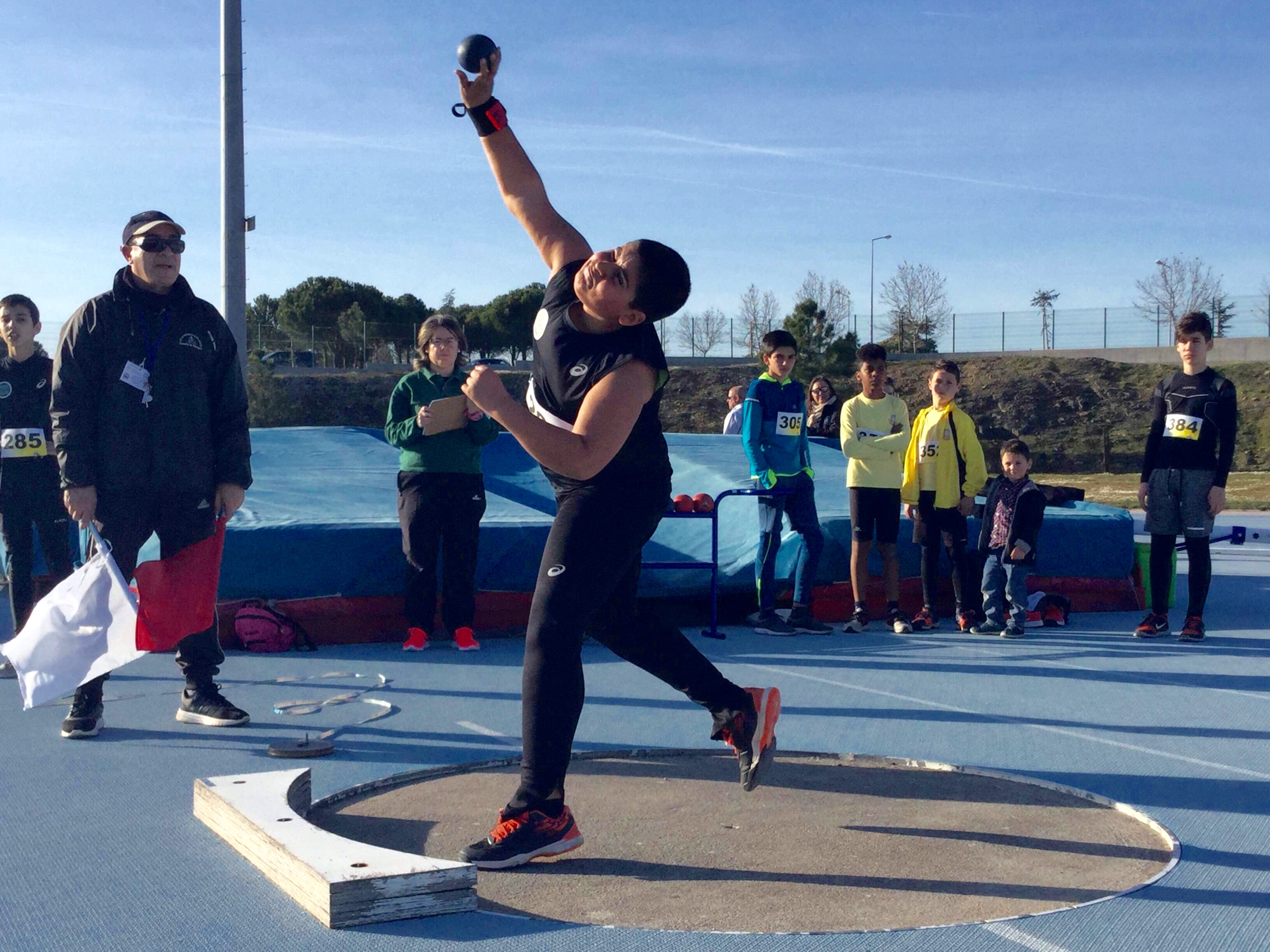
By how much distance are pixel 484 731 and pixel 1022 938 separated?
8.04 feet

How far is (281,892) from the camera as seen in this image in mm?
2729

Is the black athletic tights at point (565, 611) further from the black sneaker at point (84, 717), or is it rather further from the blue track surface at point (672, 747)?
the black sneaker at point (84, 717)

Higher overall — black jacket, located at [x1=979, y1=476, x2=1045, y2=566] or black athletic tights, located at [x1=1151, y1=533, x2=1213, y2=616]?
black jacket, located at [x1=979, y1=476, x2=1045, y2=566]

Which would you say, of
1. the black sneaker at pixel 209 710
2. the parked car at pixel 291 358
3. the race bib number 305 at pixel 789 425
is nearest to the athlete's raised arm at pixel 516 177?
the black sneaker at pixel 209 710

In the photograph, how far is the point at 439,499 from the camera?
6.42 metres

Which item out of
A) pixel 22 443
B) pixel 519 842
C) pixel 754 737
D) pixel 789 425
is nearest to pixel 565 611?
pixel 519 842

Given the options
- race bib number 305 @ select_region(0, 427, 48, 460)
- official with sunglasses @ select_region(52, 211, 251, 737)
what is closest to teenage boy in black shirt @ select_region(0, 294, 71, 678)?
race bib number 305 @ select_region(0, 427, 48, 460)

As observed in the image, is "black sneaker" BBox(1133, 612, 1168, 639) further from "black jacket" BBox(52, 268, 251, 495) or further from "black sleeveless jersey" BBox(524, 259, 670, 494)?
"black jacket" BBox(52, 268, 251, 495)

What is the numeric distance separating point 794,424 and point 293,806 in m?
4.29

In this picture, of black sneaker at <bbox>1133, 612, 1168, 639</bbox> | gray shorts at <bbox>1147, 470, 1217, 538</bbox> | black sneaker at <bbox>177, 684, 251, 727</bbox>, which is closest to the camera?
black sneaker at <bbox>177, 684, 251, 727</bbox>

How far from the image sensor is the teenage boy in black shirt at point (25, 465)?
18.2ft

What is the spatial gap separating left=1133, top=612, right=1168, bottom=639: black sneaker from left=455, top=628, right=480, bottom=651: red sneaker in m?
3.78

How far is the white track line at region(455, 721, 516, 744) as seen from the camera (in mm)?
4383

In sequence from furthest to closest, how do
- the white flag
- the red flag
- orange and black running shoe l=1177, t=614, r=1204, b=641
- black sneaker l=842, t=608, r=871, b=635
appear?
black sneaker l=842, t=608, r=871, b=635 → orange and black running shoe l=1177, t=614, r=1204, b=641 → the red flag → the white flag
